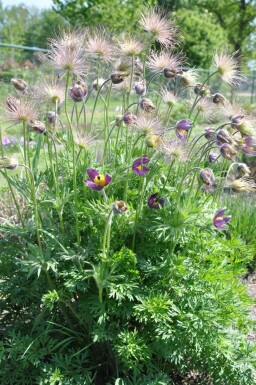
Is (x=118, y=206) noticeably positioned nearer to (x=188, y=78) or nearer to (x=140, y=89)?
(x=140, y=89)

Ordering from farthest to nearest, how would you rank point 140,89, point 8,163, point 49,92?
point 140,89
point 49,92
point 8,163

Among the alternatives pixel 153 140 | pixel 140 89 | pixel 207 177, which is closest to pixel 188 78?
pixel 140 89

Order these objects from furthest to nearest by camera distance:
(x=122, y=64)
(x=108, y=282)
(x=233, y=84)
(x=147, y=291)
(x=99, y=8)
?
(x=99, y=8)
(x=233, y=84)
(x=122, y=64)
(x=147, y=291)
(x=108, y=282)

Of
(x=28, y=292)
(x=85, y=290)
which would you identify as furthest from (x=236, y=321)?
(x=28, y=292)

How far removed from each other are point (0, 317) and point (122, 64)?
156 cm

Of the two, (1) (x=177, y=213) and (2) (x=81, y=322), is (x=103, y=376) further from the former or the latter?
(1) (x=177, y=213)

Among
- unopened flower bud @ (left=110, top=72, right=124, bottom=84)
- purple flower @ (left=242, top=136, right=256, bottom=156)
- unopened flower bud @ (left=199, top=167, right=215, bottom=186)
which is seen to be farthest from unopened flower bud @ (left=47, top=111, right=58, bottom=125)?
purple flower @ (left=242, top=136, right=256, bottom=156)

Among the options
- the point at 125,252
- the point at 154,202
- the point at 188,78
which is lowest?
the point at 125,252

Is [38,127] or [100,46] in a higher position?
[100,46]

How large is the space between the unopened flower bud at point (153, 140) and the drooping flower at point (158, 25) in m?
0.63

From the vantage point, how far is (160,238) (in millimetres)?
2232

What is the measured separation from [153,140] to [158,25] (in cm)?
69

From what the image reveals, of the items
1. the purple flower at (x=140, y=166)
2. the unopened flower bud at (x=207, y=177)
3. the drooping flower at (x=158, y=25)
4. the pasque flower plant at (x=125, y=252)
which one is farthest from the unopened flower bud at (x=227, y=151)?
the drooping flower at (x=158, y=25)

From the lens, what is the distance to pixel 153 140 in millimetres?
2023
